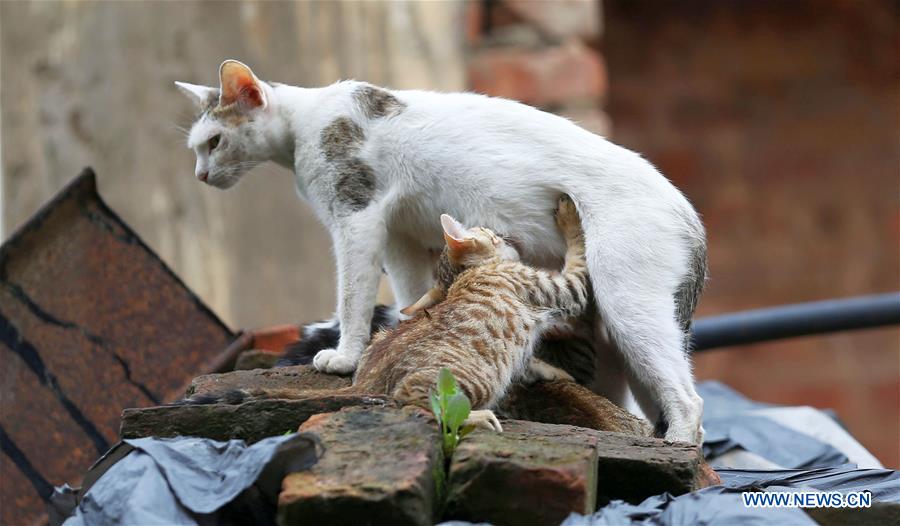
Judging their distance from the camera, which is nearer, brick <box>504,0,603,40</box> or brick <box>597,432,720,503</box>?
brick <box>597,432,720,503</box>

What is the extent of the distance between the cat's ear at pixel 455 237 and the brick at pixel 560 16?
263cm

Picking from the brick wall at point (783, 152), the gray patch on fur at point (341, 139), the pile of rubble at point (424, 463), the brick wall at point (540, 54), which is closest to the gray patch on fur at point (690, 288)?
the pile of rubble at point (424, 463)

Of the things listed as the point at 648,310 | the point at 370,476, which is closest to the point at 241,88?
the point at 648,310

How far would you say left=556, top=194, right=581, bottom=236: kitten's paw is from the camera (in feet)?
9.71

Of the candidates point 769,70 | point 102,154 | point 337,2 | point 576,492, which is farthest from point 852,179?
point 576,492

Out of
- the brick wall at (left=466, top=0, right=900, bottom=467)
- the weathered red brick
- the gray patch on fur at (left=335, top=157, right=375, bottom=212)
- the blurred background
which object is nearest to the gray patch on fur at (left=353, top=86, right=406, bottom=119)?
the gray patch on fur at (left=335, top=157, right=375, bottom=212)

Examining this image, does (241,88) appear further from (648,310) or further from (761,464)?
(761,464)

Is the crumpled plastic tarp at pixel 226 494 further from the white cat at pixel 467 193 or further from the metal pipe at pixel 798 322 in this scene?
the metal pipe at pixel 798 322

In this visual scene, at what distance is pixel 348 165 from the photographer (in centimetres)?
308

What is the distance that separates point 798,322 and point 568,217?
1399 mm

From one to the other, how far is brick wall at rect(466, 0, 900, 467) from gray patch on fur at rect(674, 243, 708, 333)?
3852 mm

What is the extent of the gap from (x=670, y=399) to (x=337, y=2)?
3.06 m

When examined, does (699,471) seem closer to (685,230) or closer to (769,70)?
(685,230)

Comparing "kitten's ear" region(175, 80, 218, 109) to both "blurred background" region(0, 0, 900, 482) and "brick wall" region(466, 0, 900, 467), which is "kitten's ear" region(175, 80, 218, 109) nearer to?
"blurred background" region(0, 0, 900, 482)
